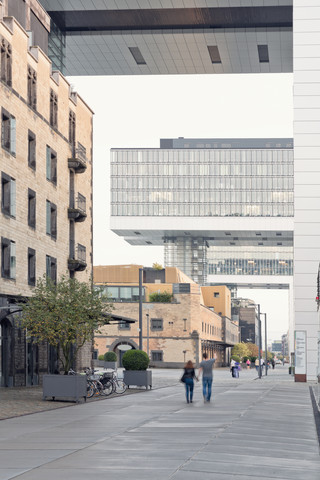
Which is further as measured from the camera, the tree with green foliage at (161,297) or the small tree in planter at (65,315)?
the tree with green foliage at (161,297)

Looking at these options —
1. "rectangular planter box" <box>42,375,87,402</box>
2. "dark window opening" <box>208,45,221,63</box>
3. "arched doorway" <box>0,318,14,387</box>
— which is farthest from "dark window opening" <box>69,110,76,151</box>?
"rectangular planter box" <box>42,375,87,402</box>

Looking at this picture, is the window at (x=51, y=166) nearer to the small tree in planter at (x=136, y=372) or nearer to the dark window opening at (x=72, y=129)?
the dark window opening at (x=72, y=129)

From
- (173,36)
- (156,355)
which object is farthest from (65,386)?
(156,355)

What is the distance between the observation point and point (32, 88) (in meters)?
50.5

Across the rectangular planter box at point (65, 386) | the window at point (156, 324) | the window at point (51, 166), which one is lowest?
the window at point (156, 324)

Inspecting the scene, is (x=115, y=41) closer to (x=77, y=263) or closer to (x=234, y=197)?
(x=77, y=263)

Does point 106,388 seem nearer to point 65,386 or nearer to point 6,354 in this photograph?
point 65,386

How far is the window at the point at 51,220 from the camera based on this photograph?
53.4 metres

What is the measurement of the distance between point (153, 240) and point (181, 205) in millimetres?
14599

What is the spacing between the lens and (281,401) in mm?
34812

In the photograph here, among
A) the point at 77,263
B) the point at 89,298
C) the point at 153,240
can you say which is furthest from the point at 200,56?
the point at 153,240

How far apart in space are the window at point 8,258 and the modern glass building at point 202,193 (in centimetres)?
11442

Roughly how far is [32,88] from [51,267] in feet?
37.0

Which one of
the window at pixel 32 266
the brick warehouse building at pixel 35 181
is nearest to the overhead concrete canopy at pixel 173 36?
the brick warehouse building at pixel 35 181
